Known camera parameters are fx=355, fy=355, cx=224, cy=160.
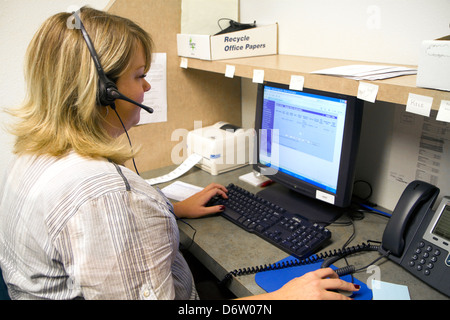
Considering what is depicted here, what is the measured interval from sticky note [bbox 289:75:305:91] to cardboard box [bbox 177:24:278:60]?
0.43 m

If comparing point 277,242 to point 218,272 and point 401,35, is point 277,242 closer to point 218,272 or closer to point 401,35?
point 218,272

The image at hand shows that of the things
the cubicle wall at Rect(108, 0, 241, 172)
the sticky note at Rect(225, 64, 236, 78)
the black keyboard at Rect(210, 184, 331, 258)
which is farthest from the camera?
the cubicle wall at Rect(108, 0, 241, 172)

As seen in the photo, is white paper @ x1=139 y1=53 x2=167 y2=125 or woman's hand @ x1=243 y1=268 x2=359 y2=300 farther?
white paper @ x1=139 y1=53 x2=167 y2=125

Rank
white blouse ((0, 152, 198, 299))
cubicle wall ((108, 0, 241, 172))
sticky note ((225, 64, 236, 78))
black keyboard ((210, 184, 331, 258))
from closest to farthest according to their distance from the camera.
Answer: white blouse ((0, 152, 198, 299)) → black keyboard ((210, 184, 331, 258)) → sticky note ((225, 64, 236, 78)) → cubicle wall ((108, 0, 241, 172))

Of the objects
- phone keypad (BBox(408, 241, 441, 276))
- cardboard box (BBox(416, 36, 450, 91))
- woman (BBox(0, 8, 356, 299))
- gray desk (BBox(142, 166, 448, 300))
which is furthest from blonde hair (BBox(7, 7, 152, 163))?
phone keypad (BBox(408, 241, 441, 276))

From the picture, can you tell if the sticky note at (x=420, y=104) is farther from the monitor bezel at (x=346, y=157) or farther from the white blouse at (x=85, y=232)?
the white blouse at (x=85, y=232)

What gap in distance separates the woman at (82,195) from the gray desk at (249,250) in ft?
0.51

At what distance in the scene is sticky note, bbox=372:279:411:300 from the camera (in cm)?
85

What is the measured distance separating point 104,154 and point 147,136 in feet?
2.79

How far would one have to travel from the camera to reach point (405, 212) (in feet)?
3.13

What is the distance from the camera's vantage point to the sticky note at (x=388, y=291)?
0.85 metres

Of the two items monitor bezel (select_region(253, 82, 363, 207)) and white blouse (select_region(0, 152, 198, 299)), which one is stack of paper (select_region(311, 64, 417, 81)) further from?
white blouse (select_region(0, 152, 198, 299))

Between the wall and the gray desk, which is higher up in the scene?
the wall

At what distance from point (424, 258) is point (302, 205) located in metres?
0.45
